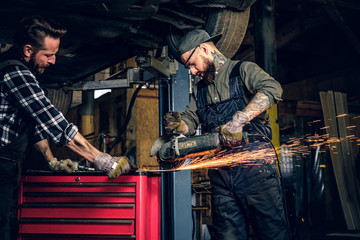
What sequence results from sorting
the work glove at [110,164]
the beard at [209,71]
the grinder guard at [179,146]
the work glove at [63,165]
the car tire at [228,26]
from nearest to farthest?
the grinder guard at [179,146], the work glove at [110,164], the beard at [209,71], the work glove at [63,165], the car tire at [228,26]

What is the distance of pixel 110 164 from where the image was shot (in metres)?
2.32

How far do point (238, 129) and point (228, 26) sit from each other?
1927mm

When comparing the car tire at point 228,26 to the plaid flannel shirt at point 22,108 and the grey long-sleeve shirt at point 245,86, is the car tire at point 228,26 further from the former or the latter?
the plaid flannel shirt at point 22,108

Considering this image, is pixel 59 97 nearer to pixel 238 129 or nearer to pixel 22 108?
pixel 22 108

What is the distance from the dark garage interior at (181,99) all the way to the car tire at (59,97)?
2 centimetres

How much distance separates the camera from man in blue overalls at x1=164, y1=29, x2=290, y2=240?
2129mm

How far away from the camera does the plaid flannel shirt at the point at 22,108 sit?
209 cm

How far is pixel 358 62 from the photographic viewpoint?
724 centimetres

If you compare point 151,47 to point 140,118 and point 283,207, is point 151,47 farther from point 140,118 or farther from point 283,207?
point 283,207

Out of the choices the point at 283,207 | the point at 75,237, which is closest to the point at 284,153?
the point at 283,207

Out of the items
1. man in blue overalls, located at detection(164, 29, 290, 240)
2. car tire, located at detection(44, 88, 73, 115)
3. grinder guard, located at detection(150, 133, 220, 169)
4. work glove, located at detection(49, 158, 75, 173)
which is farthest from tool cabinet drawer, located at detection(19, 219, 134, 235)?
car tire, located at detection(44, 88, 73, 115)

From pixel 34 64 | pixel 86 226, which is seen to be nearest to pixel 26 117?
pixel 34 64

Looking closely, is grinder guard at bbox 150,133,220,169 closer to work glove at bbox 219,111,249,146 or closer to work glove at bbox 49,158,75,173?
work glove at bbox 219,111,249,146

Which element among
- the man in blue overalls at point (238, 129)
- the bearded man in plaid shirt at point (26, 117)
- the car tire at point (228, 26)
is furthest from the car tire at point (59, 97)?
the man in blue overalls at point (238, 129)
